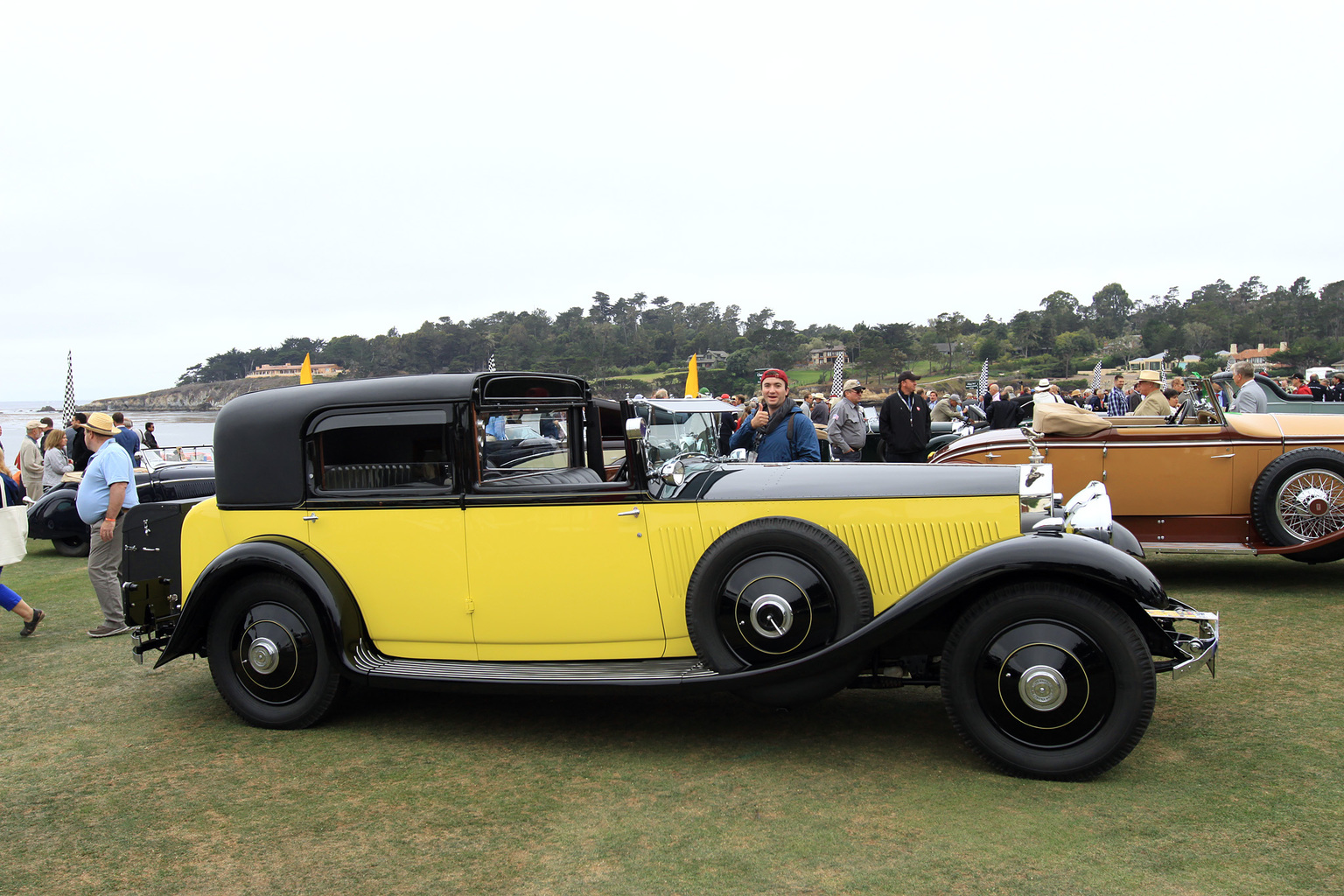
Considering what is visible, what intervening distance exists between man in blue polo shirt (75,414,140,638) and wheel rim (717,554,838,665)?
4.93 metres

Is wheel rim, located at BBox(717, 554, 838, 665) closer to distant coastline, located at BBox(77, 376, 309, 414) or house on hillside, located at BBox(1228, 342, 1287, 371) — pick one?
distant coastline, located at BBox(77, 376, 309, 414)

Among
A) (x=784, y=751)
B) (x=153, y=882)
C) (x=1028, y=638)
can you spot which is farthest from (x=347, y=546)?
(x=1028, y=638)

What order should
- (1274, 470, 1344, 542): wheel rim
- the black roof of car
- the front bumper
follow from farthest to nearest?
(1274, 470, 1344, 542): wheel rim → the black roof of car → the front bumper

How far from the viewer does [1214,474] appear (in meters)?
6.86

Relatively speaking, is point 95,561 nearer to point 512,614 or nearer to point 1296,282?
point 512,614

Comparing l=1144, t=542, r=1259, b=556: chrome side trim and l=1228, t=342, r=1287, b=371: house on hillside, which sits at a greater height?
l=1228, t=342, r=1287, b=371: house on hillside

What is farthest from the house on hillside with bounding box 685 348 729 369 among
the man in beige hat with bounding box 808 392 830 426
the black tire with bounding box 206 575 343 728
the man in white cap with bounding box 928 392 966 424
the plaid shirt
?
the black tire with bounding box 206 575 343 728

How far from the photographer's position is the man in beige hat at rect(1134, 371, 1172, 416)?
8422 mm

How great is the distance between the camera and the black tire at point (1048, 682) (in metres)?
3.37

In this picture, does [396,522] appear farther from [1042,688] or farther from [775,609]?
[1042,688]

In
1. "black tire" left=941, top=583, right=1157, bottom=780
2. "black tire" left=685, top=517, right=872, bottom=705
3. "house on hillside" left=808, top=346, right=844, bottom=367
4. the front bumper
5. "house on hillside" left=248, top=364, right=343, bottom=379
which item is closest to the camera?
"black tire" left=941, top=583, right=1157, bottom=780

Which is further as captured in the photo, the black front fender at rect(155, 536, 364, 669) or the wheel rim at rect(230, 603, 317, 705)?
the wheel rim at rect(230, 603, 317, 705)

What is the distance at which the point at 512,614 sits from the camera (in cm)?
415

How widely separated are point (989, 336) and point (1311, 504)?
99.0 metres
